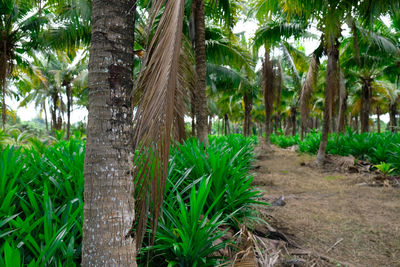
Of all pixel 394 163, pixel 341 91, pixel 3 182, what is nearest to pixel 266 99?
pixel 341 91

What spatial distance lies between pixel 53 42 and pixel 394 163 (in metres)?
12.4

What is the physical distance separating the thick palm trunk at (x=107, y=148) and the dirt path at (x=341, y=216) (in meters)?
2.50

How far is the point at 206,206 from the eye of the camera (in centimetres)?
278

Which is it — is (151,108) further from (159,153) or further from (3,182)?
(3,182)

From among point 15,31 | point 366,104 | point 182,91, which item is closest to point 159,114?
point 182,91

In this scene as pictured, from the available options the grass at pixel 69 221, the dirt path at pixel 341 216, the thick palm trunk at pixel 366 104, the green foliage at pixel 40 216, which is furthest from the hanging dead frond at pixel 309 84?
the green foliage at pixel 40 216

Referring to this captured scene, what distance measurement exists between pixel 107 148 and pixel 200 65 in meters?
4.95

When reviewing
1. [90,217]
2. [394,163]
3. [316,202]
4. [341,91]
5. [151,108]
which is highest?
[341,91]

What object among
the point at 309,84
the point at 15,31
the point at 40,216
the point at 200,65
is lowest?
the point at 40,216

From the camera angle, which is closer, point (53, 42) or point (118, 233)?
point (118, 233)

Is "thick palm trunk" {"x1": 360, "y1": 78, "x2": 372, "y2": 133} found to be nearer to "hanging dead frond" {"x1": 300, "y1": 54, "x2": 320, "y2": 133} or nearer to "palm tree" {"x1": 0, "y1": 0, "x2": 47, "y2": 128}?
"hanging dead frond" {"x1": 300, "y1": 54, "x2": 320, "y2": 133}

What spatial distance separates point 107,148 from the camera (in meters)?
1.31

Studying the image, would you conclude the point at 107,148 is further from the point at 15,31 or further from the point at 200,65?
the point at 15,31

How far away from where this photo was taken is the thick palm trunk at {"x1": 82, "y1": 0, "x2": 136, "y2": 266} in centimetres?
129
